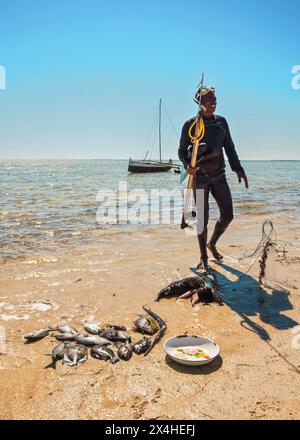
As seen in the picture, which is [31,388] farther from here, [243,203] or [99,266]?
[243,203]

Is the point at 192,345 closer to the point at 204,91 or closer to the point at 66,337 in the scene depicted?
the point at 66,337

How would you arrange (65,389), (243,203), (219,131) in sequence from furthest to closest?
1. (243,203)
2. (219,131)
3. (65,389)

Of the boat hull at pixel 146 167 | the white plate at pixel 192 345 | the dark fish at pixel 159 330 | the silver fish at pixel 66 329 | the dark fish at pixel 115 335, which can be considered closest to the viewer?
the white plate at pixel 192 345

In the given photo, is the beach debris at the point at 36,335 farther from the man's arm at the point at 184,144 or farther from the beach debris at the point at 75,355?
the man's arm at the point at 184,144

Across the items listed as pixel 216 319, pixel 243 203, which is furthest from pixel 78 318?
pixel 243 203

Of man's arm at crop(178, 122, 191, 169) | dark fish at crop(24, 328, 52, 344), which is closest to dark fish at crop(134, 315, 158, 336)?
dark fish at crop(24, 328, 52, 344)

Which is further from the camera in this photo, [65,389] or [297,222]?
[297,222]

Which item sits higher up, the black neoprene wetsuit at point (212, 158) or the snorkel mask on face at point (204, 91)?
the snorkel mask on face at point (204, 91)

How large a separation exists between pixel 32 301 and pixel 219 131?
449 centimetres

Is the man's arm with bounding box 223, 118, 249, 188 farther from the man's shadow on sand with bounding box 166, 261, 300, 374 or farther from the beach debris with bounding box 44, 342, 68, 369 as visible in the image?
the beach debris with bounding box 44, 342, 68, 369

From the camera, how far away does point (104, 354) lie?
12.5 feet

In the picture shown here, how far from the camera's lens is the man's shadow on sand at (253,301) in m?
4.63

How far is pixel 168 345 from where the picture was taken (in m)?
3.94

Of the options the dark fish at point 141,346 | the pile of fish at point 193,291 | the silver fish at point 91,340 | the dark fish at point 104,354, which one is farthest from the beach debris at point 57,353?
the pile of fish at point 193,291
